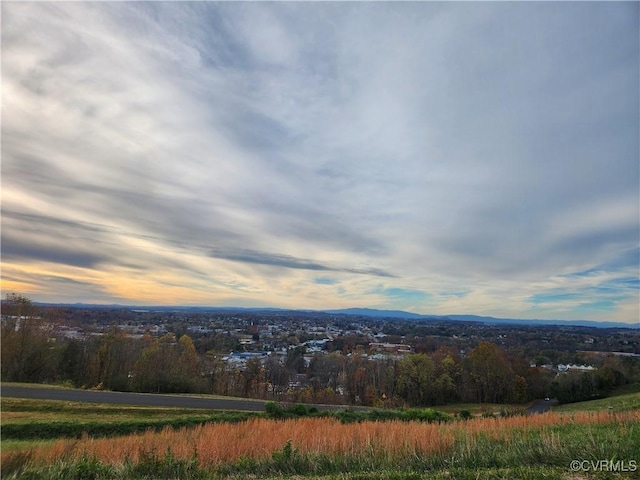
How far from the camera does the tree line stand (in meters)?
45.7

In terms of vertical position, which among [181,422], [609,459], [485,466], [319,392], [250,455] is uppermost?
[609,459]

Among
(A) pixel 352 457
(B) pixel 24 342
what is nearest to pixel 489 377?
(A) pixel 352 457

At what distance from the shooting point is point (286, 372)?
67.4m

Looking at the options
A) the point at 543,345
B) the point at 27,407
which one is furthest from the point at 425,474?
the point at 543,345

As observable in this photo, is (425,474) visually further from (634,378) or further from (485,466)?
(634,378)

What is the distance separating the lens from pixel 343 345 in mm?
107250

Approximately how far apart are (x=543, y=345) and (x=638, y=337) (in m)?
48.6

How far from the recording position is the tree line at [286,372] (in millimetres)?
45719

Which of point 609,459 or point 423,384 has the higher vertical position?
point 609,459

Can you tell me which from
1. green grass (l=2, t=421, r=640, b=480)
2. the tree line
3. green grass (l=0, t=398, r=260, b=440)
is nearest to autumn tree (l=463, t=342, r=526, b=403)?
the tree line

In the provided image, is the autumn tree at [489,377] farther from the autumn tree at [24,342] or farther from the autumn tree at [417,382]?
the autumn tree at [24,342]

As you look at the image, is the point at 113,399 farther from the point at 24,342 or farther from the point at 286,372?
the point at 286,372

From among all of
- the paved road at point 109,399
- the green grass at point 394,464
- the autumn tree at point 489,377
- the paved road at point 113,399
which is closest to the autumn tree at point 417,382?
the autumn tree at point 489,377

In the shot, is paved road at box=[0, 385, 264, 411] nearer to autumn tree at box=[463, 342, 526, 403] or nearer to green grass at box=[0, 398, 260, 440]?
green grass at box=[0, 398, 260, 440]
